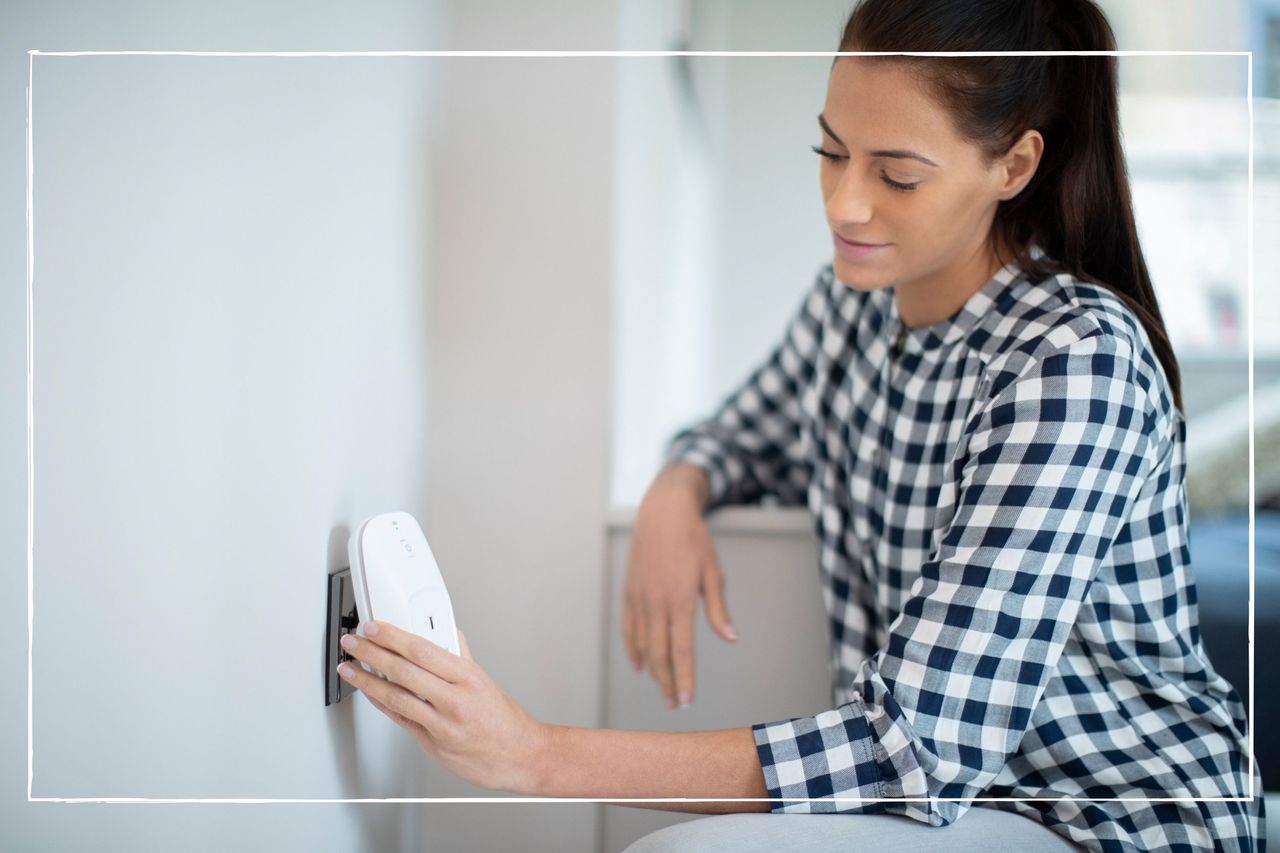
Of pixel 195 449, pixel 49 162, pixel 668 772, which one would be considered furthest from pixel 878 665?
pixel 49 162

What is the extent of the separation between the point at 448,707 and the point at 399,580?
74 mm

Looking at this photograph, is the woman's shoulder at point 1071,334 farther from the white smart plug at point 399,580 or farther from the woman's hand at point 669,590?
the white smart plug at point 399,580

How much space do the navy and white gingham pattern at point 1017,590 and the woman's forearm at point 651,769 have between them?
0.05ft

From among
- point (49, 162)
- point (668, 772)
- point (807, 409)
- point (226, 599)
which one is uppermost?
point (49, 162)

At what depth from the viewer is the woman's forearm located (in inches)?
20.9

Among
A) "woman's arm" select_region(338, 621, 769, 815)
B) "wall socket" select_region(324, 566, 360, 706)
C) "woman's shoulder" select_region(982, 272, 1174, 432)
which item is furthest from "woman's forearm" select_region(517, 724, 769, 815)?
"woman's shoulder" select_region(982, 272, 1174, 432)

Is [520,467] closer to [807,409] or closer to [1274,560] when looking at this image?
[807,409]

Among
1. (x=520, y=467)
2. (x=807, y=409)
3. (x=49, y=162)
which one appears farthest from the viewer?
(x=807, y=409)

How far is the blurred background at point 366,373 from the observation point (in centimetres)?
44

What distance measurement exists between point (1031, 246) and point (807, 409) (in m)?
0.24

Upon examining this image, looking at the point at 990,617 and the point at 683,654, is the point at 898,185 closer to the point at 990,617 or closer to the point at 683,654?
the point at 990,617

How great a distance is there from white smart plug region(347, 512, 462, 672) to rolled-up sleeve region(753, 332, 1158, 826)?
0.20 meters

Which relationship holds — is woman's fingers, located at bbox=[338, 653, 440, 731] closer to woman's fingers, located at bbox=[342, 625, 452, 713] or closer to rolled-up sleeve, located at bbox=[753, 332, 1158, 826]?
woman's fingers, located at bbox=[342, 625, 452, 713]

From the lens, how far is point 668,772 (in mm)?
531
